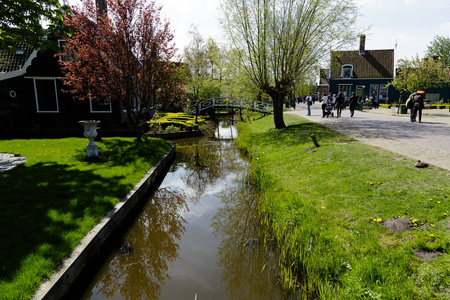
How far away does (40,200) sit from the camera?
18.1 ft

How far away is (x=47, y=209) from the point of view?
16.8ft

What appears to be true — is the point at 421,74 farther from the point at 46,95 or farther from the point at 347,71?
the point at 46,95

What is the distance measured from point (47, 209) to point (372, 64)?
43128 millimetres

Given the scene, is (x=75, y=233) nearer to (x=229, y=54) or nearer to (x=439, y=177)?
(x=439, y=177)

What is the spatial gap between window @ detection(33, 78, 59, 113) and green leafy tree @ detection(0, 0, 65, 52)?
606cm

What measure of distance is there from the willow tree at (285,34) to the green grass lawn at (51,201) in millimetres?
8052

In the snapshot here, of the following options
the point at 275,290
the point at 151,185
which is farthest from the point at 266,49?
the point at 275,290

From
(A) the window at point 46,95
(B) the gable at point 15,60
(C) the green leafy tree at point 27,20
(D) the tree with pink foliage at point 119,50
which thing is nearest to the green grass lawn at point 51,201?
(D) the tree with pink foliage at point 119,50

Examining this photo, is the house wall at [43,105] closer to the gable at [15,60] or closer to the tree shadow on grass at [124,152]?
the gable at [15,60]

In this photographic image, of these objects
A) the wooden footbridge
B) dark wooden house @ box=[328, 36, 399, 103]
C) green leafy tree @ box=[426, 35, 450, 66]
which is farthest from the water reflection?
green leafy tree @ box=[426, 35, 450, 66]

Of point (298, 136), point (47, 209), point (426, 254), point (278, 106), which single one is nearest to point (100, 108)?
point (278, 106)

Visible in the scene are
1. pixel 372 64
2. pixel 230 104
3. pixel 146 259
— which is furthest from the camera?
pixel 372 64

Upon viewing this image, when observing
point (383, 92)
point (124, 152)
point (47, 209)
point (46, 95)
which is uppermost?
point (383, 92)

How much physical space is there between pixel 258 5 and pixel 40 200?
1298 centimetres
